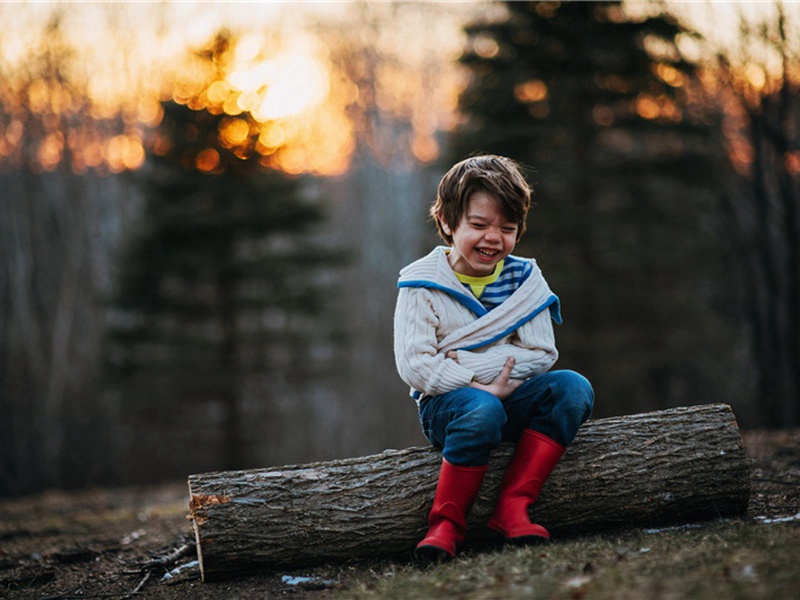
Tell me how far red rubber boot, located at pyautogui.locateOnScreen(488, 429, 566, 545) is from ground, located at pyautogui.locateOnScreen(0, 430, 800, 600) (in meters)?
0.25

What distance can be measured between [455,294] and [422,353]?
0.35m

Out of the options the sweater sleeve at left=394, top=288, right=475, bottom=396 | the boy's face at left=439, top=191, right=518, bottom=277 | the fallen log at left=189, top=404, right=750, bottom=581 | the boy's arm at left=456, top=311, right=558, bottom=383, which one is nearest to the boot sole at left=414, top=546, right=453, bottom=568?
the fallen log at left=189, top=404, right=750, bottom=581

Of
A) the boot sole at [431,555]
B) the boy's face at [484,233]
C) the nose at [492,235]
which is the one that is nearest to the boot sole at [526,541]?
the boot sole at [431,555]

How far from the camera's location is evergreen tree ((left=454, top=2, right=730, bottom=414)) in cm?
1192

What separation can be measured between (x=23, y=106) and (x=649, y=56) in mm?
13152

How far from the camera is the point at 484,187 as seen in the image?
381 cm

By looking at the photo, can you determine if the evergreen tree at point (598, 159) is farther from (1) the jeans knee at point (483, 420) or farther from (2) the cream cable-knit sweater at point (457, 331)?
(1) the jeans knee at point (483, 420)

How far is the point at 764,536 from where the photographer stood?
3.42 m

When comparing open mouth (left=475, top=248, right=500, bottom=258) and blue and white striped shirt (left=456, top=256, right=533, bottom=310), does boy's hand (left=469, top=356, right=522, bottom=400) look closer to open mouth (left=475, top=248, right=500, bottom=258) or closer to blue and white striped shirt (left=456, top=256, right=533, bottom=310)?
blue and white striped shirt (left=456, top=256, right=533, bottom=310)

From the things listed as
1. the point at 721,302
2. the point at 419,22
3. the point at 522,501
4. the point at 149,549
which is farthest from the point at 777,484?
the point at 419,22

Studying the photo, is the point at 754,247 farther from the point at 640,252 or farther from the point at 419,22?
the point at 419,22

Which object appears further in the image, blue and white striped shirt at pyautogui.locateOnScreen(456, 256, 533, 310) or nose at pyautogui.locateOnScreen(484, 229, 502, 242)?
blue and white striped shirt at pyautogui.locateOnScreen(456, 256, 533, 310)

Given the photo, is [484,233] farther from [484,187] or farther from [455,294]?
[455,294]

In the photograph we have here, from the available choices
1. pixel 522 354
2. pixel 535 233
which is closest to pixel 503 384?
pixel 522 354
